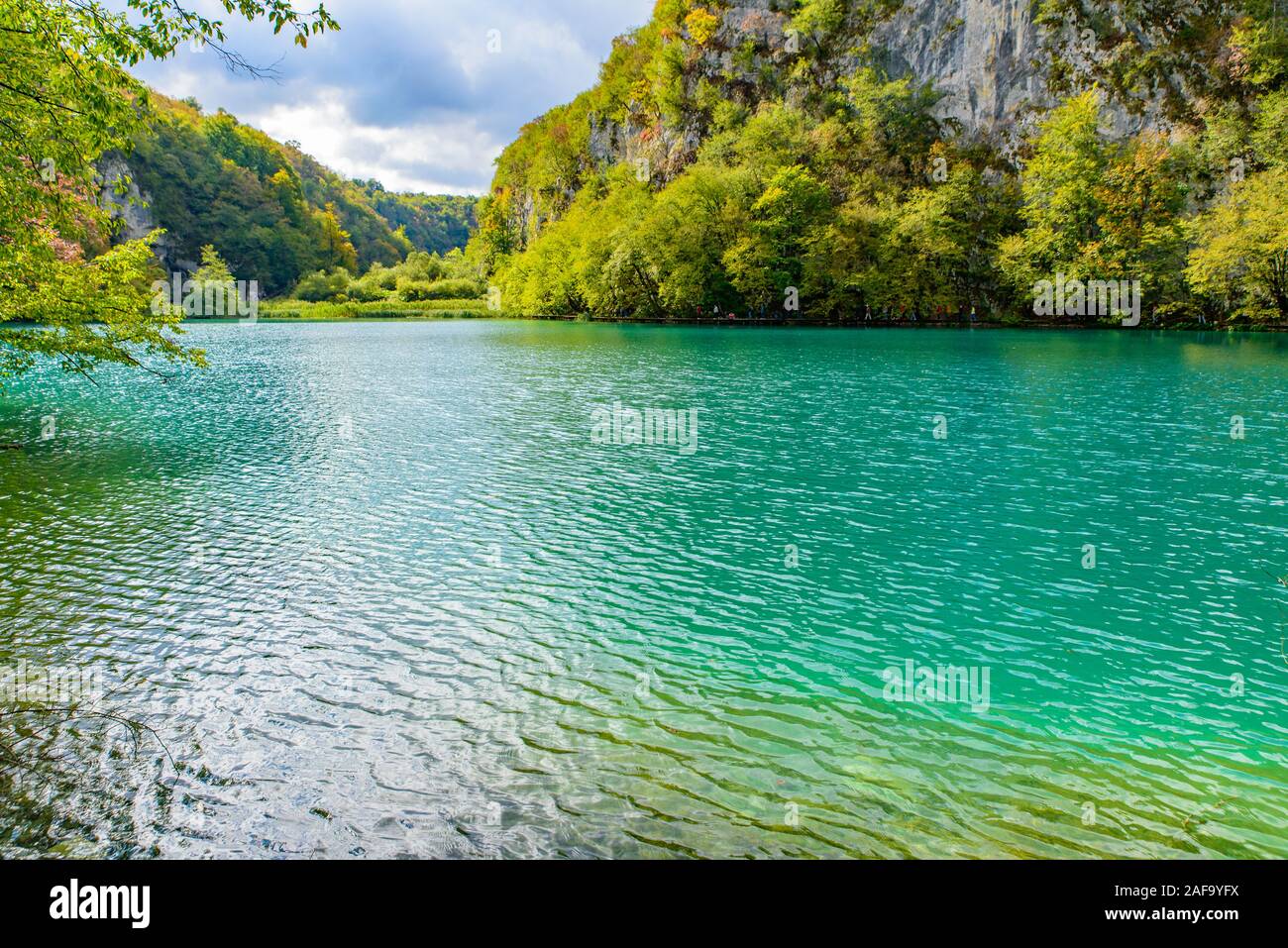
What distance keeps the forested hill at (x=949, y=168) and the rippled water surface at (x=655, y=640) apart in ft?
188

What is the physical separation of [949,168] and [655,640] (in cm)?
9241

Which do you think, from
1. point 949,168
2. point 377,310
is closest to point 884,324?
point 949,168

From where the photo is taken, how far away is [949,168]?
8562 centimetres

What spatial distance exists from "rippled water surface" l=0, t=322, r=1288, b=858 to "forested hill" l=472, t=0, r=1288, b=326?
188ft

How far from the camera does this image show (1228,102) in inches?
2761

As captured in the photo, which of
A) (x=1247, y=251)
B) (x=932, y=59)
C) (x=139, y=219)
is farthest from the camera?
(x=139, y=219)

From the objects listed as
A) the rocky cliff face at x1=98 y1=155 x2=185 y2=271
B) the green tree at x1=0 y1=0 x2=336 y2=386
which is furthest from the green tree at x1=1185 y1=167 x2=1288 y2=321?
the rocky cliff face at x1=98 y1=155 x2=185 y2=271

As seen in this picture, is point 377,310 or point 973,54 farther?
point 377,310

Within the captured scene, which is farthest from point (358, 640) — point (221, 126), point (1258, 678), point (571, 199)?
point (221, 126)

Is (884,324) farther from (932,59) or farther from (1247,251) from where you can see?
(932,59)

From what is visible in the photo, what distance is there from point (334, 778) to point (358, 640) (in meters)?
3.47

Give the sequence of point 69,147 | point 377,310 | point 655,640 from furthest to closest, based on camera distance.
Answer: point 377,310 → point 69,147 → point 655,640
